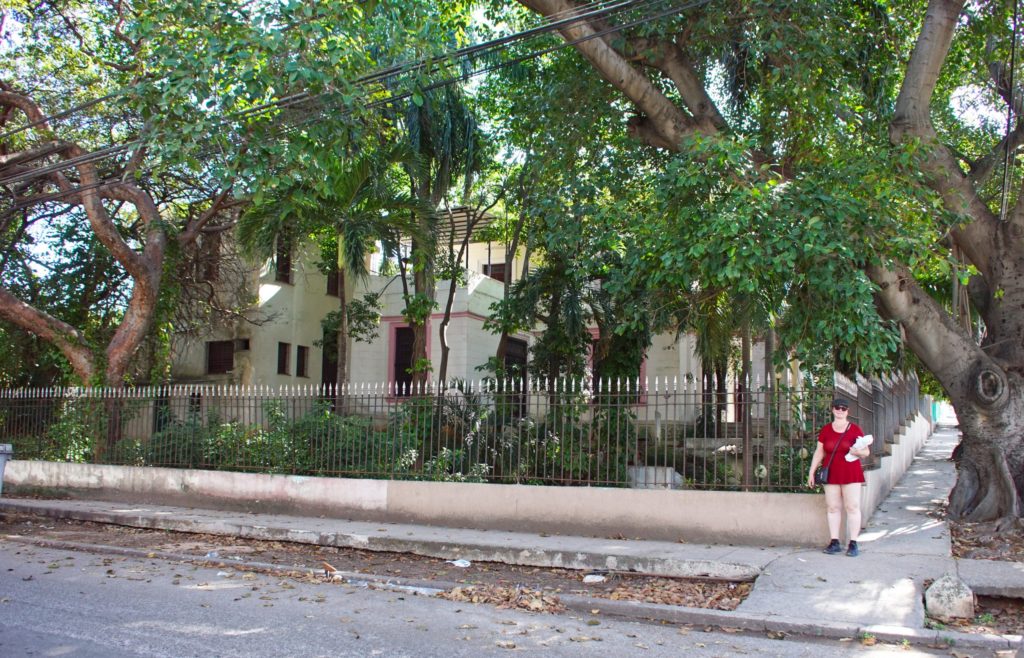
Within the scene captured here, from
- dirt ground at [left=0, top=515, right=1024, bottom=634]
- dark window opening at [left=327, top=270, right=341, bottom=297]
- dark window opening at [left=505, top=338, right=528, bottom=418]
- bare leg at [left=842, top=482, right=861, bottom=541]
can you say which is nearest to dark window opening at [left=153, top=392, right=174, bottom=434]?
dirt ground at [left=0, top=515, right=1024, bottom=634]

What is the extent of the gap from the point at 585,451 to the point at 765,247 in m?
3.63

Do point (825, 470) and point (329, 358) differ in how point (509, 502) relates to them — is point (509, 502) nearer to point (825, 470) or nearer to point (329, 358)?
point (825, 470)

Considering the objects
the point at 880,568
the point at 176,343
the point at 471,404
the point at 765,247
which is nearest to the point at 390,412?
the point at 471,404

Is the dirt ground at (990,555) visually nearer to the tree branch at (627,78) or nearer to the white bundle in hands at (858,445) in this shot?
the white bundle in hands at (858,445)

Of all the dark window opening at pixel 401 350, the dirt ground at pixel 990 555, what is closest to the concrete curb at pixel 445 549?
the dirt ground at pixel 990 555

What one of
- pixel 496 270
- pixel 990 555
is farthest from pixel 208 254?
pixel 990 555

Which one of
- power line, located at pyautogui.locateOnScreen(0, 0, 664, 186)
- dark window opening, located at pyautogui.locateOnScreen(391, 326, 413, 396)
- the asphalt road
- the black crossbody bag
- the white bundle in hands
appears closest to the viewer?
the asphalt road

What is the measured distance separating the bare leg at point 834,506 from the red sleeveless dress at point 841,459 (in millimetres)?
103

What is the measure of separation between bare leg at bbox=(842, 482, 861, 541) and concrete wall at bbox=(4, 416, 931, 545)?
1.76 ft

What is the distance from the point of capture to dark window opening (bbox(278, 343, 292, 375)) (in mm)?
22875

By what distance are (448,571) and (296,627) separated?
8.88 ft

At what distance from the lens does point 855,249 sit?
8.54 metres

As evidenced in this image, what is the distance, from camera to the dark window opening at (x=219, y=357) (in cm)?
2292

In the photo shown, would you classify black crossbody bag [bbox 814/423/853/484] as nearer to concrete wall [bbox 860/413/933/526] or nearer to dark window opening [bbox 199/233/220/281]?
concrete wall [bbox 860/413/933/526]
